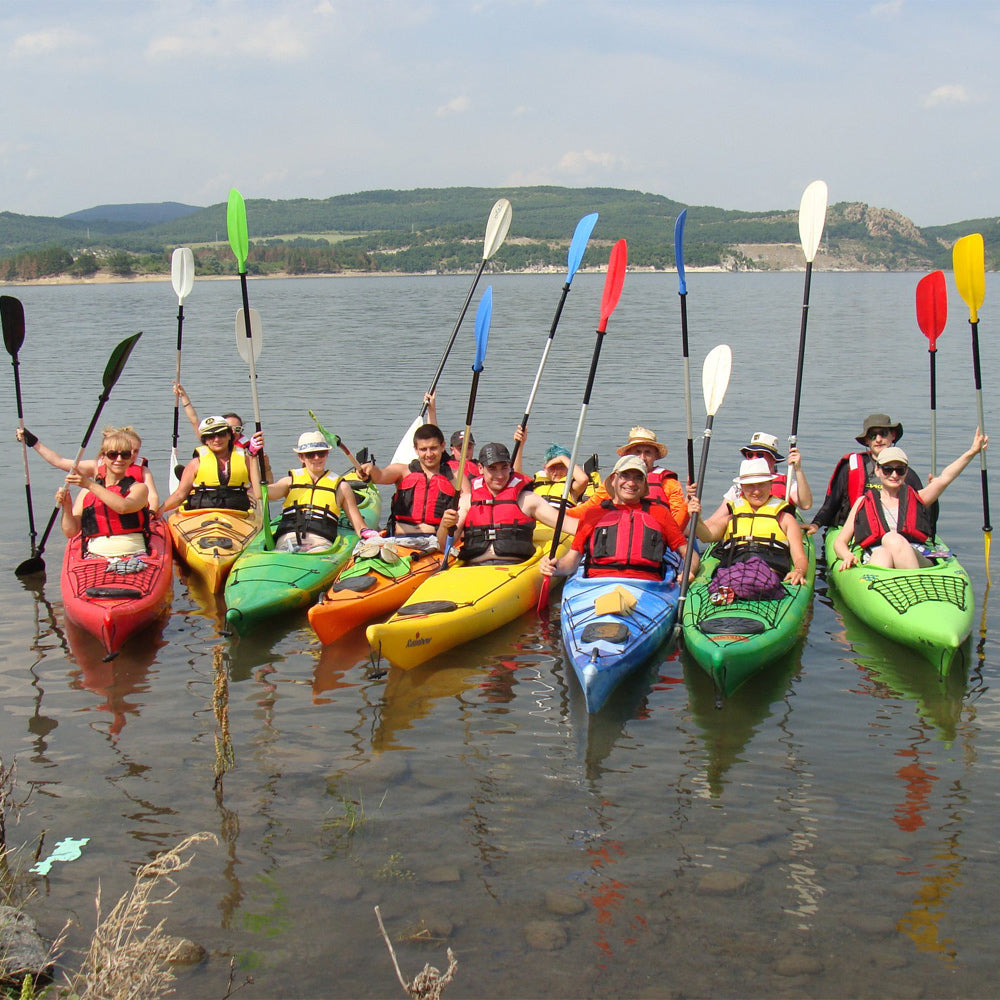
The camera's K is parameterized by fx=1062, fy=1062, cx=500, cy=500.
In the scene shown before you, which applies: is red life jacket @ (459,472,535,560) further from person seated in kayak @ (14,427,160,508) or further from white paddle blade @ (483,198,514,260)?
white paddle blade @ (483,198,514,260)

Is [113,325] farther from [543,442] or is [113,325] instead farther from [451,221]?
[451,221]

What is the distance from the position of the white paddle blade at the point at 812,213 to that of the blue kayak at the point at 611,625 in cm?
359

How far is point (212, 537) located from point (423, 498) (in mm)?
1786

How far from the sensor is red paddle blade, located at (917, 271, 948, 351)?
9859 mm

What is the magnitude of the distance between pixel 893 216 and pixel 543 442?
493ft

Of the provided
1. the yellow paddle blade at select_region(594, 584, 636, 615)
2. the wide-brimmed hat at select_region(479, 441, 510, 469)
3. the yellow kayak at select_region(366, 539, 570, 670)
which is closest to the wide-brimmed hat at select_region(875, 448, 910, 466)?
the yellow paddle blade at select_region(594, 584, 636, 615)

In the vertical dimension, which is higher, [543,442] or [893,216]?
[893,216]

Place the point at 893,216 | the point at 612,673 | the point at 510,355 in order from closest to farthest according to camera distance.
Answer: the point at 612,673, the point at 510,355, the point at 893,216

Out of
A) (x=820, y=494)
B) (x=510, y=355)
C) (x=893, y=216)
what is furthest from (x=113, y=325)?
(x=893, y=216)

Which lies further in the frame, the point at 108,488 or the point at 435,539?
the point at 435,539

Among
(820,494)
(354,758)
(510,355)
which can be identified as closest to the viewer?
(354,758)

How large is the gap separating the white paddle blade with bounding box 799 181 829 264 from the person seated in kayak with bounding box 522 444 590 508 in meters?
2.77

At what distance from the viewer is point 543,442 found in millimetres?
16312

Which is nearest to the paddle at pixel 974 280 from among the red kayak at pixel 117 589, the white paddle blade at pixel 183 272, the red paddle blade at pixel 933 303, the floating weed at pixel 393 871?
the red paddle blade at pixel 933 303
